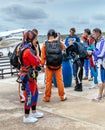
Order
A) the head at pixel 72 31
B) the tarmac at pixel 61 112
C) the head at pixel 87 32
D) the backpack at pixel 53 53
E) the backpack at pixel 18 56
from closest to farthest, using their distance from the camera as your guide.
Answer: the tarmac at pixel 61 112 → the backpack at pixel 18 56 → the backpack at pixel 53 53 → the head at pixel 87 32 → the head at pixel 72 31

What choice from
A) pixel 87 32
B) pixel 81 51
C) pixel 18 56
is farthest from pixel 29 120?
pixel 87 32

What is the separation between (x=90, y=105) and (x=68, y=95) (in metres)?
1.21

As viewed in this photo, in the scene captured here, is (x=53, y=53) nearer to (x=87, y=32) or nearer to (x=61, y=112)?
(x=61, y=112)

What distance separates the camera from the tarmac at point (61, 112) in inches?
231

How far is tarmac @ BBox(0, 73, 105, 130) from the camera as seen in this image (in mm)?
5871

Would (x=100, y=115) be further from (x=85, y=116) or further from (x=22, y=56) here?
(x=22, y=56)

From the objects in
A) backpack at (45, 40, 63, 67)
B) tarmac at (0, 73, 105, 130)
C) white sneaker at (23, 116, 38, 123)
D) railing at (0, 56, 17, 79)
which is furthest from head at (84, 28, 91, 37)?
white sneaker at (23, 116, 38, 123)

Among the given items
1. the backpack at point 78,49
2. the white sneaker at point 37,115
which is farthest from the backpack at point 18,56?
the backpack at point 78,49

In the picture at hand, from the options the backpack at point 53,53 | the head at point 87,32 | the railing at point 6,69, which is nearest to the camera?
the backpack at point 53,53

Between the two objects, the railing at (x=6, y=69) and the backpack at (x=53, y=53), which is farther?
the railing at (x=6, y=69)

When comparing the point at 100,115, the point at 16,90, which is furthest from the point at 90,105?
the point at 16,90

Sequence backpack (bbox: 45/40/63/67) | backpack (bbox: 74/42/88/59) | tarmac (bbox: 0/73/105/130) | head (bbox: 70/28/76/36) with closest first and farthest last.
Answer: tarmac (bbox: 0/73/105/130) < backpack (bbox: 45/40/63/67) < backpack (bbox: 74/42/88/59) < head (bbox: 70/28/76/36)

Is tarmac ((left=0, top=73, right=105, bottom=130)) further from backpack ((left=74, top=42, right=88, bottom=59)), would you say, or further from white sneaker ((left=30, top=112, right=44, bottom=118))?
backpack ((left=74, top=42, right=88, bottom=59))

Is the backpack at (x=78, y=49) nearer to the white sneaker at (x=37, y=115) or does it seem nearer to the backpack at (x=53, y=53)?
the backpack at (x=53, y=53)
